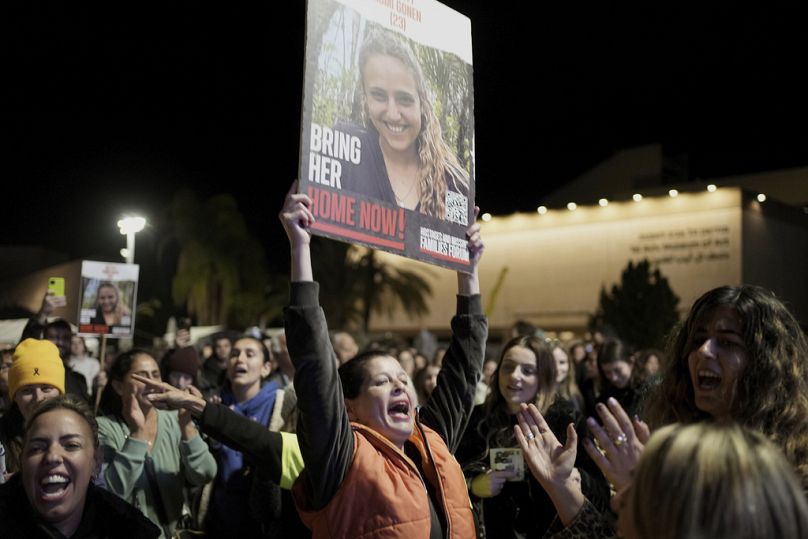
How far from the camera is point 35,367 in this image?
514 centimetres

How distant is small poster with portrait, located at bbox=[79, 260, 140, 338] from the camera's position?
9.19 meters

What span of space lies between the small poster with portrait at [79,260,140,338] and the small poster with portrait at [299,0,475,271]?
6.11 m

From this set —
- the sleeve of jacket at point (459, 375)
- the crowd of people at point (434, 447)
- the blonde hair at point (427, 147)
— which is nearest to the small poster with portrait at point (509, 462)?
the crowd of people at point (434, 447)

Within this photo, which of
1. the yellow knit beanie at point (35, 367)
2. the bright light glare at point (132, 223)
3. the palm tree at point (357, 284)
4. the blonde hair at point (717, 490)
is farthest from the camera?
the palm tree at point (357, 284)

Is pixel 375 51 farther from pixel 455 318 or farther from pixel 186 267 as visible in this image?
pixel 186 267

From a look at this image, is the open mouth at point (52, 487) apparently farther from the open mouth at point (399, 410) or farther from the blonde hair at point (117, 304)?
the blonde hair at point (117, 304)

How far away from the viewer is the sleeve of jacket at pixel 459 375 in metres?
4.25

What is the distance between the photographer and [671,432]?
195cm

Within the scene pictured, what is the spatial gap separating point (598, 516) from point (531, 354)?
8.09 ft

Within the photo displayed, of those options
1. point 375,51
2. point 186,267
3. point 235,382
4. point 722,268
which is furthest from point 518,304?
point 375,51

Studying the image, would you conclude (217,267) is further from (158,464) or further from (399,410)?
(399,410)

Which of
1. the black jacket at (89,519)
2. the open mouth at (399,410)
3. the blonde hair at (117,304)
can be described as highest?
the blonde hair at (117,304)

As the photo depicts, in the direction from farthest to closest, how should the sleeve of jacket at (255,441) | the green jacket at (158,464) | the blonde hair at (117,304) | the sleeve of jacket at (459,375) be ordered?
the blonde hair at (117,304)
the green jacket at (158,464)
the sleeve of jacket at (459,375)
the sleeve of jacket at (255,441)

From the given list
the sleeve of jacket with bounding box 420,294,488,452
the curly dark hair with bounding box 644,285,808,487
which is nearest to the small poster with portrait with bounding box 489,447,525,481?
the sleeve of jacket with bounding box 420,294,488,452
